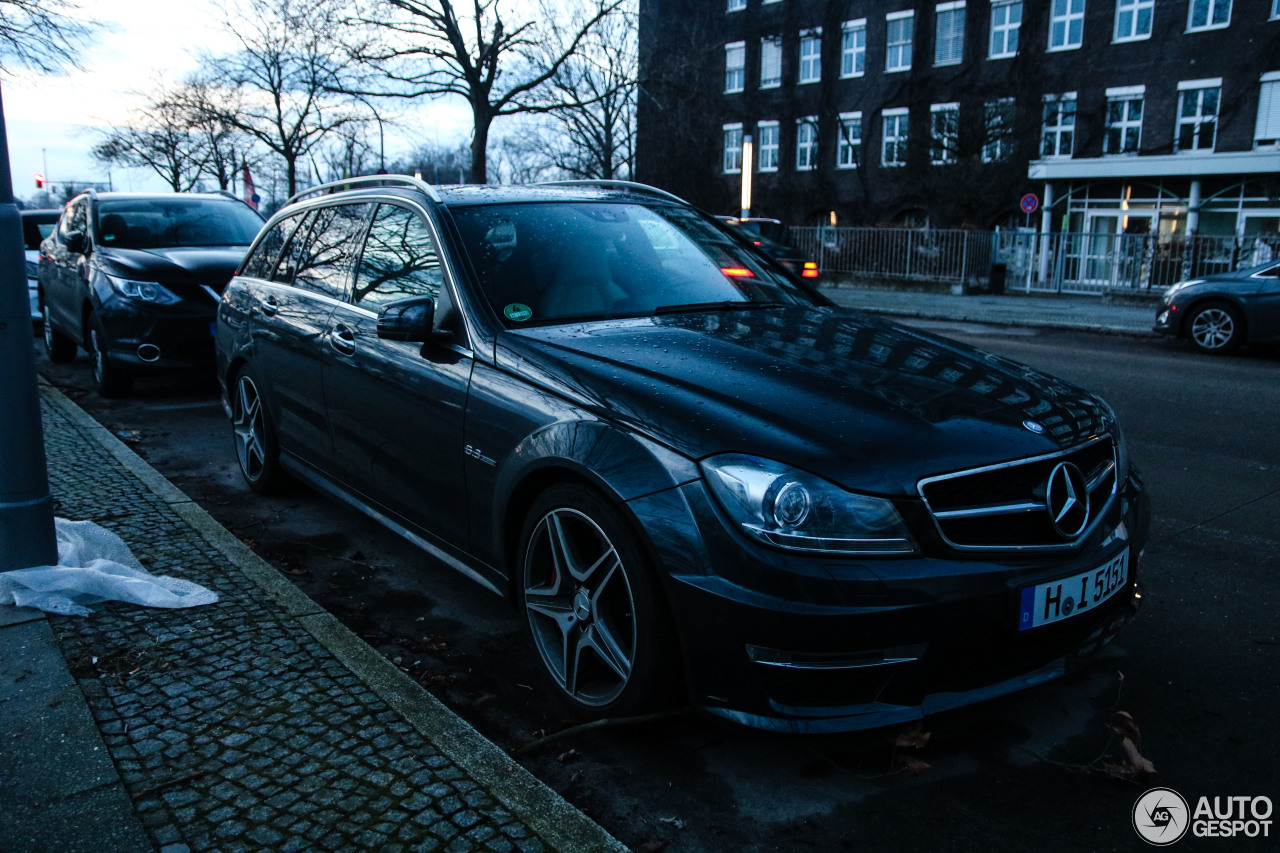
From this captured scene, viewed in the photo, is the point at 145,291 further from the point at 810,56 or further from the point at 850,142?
the point at 810,56

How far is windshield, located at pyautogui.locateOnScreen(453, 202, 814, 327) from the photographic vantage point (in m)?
3.81

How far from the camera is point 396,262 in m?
4.28

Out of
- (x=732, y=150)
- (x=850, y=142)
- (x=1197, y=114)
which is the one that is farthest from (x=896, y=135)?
(x=1197, y=114)

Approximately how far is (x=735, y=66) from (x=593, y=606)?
144 feet

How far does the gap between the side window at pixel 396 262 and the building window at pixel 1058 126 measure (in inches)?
1328

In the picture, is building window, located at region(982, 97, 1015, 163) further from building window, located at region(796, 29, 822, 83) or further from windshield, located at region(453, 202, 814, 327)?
windshield, located at region(453, 202, 814, 327)

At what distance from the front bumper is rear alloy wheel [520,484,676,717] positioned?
4.4 inches

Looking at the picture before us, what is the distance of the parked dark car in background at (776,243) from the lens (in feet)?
62.6

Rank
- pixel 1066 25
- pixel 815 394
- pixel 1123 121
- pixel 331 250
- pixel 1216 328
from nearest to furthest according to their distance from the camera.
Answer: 1. pixel 815 394
2. pixel 331 250
3. pixel 1216 328
4. pixel 1123 121
5. pixel 1066 25

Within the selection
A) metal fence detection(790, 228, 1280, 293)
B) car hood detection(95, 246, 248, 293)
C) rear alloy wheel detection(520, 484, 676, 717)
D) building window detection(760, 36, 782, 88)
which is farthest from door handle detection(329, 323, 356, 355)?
building window detection(760, 36, 782, 88)

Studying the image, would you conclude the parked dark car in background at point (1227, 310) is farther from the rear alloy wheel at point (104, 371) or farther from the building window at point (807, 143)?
the building window at point (807, 143)

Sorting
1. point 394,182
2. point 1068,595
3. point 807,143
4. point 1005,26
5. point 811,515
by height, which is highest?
point 1005,26

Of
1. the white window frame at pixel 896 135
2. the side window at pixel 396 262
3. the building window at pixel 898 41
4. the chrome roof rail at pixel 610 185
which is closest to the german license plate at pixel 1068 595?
the side window at pixel 396 262

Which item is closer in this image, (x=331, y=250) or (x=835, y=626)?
(x=835, y=626)
